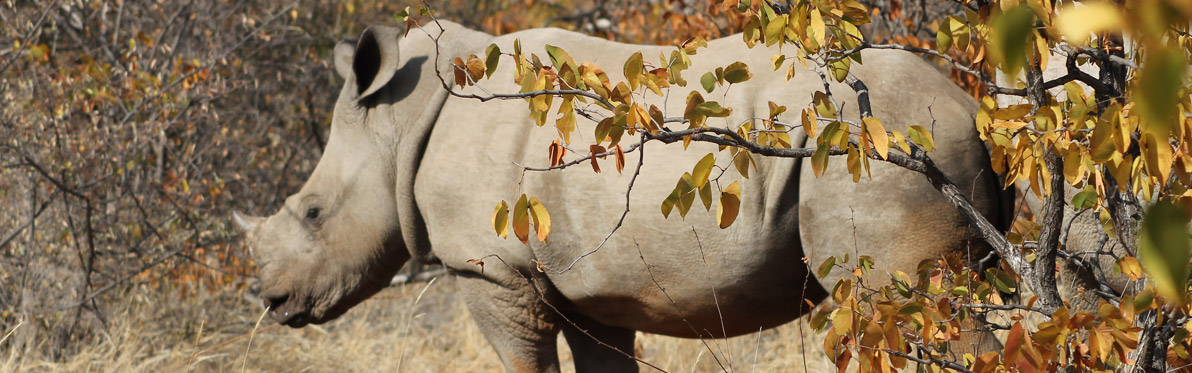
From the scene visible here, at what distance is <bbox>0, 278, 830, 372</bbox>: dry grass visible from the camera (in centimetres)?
531

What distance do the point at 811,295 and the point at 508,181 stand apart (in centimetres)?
97

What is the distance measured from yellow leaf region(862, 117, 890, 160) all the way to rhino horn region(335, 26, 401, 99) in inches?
97.7

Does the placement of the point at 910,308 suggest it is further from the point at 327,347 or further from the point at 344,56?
the point at 327,347

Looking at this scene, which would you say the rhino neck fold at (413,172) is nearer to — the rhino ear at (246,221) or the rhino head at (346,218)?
the rhino head at (346,218)

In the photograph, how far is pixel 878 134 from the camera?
1.77 metres

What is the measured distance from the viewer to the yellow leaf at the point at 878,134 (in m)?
1.75

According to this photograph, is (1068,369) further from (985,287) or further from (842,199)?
(842,199)

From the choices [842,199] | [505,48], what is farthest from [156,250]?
[842,199]

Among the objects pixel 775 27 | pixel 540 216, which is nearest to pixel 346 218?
pixel 540 216

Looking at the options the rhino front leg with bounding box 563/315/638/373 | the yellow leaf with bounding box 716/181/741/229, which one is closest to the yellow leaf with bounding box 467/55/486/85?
the yellow leaf with bounding box 716/181/741/229

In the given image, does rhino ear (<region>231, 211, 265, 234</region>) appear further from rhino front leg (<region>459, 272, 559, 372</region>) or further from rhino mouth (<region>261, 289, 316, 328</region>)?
rhino front leg (<region>459, 272, 559, 372</region>)

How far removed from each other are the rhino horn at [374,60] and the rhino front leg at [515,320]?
751 millimetres

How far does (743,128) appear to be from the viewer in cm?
214

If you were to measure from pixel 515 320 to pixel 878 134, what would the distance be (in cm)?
225
